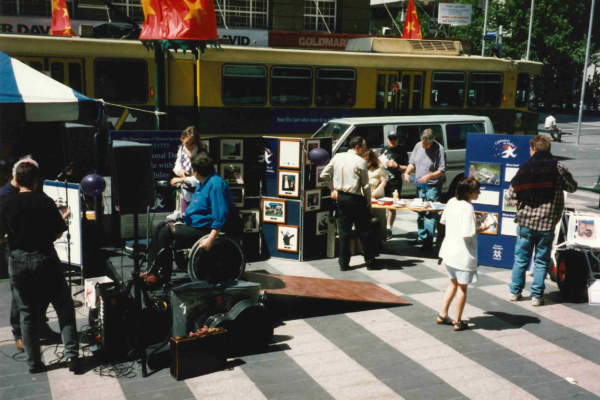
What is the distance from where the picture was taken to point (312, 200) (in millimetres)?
9891

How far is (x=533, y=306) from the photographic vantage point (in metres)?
7.89

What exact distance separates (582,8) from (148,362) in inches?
1986

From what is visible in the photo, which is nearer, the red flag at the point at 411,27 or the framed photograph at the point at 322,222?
the framed photograph at the point at 322,222

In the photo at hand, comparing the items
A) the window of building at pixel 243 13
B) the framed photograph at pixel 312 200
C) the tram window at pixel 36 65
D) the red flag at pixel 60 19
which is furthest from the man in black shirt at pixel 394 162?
the window of building at pixel 243 13

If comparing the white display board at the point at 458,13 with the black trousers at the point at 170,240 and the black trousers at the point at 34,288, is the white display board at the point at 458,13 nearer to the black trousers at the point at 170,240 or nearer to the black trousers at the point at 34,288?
the black trousers at the point at 170,240

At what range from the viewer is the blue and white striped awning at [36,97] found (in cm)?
811

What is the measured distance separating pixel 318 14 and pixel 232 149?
70.3 ft

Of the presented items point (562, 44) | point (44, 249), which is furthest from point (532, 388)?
point (562, 44)

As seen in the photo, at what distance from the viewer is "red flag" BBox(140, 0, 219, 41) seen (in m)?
9.66

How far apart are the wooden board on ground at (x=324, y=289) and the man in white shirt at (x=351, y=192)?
1.09 meters


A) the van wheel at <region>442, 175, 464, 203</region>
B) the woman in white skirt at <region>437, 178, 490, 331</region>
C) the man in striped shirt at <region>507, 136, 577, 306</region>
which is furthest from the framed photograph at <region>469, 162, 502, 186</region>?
the van wheel at <region>442, 175, 464, 203</region>

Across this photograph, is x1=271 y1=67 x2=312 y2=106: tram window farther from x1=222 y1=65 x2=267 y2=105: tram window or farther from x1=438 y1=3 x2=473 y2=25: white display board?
x1=438 y1=3 x2=473 y2=25: white display board

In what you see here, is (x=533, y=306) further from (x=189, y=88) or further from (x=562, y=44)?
(x=562, y=44)

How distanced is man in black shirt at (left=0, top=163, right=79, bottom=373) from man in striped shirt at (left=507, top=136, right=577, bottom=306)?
5.22m
